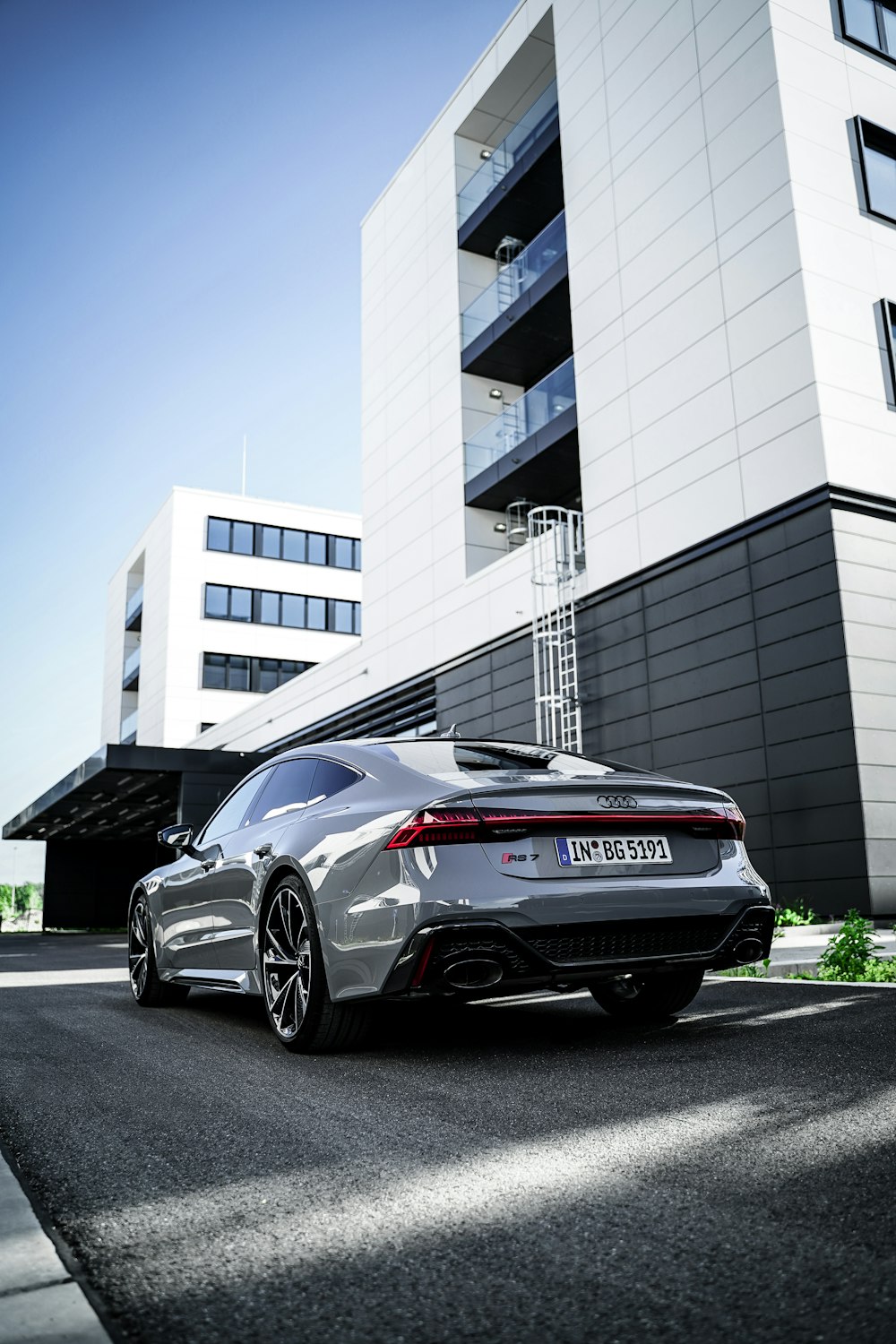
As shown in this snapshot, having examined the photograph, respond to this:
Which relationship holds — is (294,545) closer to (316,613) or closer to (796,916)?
(316,613)

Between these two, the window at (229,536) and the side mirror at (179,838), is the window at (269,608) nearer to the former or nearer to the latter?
the window at (229,536)

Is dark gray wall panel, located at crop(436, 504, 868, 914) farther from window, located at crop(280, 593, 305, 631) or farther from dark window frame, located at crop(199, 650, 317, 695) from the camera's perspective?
window, located at crop(280, 593, 305, 631)

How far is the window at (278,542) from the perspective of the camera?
4641 cm

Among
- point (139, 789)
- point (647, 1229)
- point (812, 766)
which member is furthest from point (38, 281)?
point (139, 789)

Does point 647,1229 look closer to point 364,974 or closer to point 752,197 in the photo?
point 364,974

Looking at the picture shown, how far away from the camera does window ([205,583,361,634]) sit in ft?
149

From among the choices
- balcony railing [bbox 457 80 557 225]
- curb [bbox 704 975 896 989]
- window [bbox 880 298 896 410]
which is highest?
balcony railing [bbox 457 80 557 225]

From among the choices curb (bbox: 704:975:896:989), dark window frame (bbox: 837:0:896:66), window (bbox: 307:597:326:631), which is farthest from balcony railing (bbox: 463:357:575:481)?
window (bbox: 307:597:326:631)

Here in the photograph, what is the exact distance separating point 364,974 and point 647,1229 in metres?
2.10

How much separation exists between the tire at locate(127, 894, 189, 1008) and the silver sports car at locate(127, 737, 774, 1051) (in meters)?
1.68

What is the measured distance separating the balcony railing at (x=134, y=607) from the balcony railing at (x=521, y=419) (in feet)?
101

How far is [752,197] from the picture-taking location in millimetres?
15844

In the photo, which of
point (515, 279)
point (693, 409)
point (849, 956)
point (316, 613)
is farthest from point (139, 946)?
point (316, 613)

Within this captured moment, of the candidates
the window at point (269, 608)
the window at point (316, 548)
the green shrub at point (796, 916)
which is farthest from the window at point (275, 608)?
the green shrub at point (796, 916)
